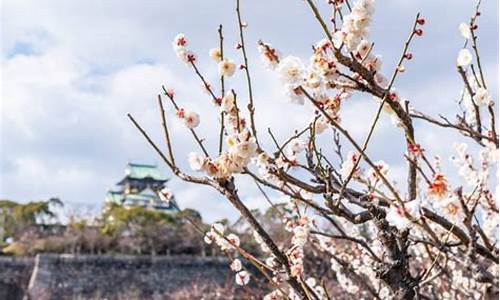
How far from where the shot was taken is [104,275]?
19.9m

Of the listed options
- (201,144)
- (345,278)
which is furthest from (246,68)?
(345,278)

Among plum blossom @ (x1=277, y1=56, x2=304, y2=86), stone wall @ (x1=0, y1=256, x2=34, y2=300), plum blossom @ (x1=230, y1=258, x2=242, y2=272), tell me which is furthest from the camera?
stone wall @ (x1=0, y1=256, x2=34, y2=300)

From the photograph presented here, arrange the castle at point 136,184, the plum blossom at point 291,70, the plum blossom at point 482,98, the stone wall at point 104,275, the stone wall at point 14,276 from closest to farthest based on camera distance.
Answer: the plum blossom at point 291,70 < the plum blossom at point 482,98 < the stone wall at point 104,275 < the stone wall at point 14,276 < the castle at point 136,184

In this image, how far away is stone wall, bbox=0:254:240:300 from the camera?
63.1ft

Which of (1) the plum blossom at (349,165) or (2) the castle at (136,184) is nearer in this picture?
(1) the plum blossom at (349,165)

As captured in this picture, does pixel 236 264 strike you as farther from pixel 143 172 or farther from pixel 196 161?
pixel 143 172

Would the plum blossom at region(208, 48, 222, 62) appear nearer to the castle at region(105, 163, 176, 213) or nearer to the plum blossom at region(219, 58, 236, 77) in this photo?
the plum blossom at region(219, 58, 236, 77)

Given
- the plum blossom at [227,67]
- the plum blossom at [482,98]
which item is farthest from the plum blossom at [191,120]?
the plum blossom at [482,98]

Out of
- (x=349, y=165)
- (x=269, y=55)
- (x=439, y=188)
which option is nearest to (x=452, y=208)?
(x=439, y=188)

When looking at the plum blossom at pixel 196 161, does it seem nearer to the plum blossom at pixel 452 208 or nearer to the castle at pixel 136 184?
the plum blossom at pixel 452 208

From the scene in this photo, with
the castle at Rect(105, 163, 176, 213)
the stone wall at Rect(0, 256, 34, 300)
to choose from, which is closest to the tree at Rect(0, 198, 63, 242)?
the stone wall at Rect(0, 256, 34, 300)

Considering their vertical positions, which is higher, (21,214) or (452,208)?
(21,214)

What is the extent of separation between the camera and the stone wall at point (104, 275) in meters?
19.2

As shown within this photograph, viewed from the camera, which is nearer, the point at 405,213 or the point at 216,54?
the point at 405,213
